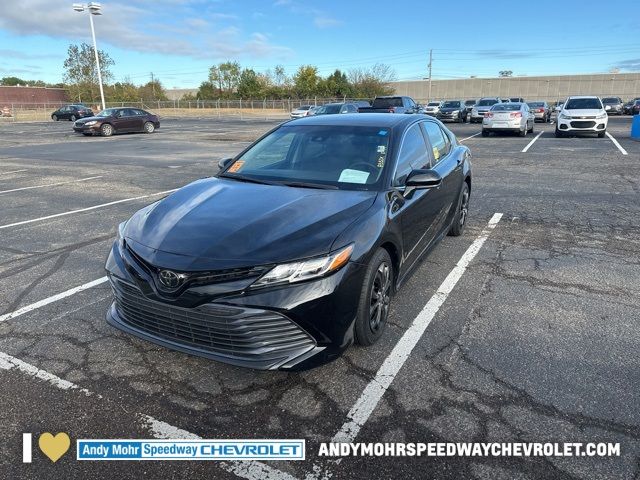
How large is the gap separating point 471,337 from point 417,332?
0.40 meters

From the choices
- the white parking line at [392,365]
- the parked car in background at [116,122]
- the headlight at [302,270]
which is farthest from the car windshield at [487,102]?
the headlight at [302,270]

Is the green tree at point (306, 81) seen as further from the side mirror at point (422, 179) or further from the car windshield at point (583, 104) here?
the side mirror at point (422, 179)

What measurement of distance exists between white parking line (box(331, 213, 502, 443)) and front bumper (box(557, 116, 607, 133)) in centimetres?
1751

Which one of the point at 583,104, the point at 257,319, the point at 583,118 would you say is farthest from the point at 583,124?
the point at 257,319

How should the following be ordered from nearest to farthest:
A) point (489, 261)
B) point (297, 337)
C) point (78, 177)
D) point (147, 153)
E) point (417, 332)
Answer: point (297, 337) < point (417, 332) < point (489, 261) < point (78, 177) < point (147, 153)

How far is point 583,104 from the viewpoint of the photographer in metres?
19.9

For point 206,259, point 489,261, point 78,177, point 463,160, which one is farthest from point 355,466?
point 78,177

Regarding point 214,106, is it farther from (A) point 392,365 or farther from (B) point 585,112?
(A) point 392,365

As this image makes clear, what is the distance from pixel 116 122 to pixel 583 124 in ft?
77.7

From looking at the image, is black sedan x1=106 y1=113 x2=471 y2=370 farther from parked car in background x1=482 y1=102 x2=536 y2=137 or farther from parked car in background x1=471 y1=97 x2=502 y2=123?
parked car in background x1=471 y1=97 x2=502 y2=123

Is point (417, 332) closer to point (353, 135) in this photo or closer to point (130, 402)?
point (353, 135)

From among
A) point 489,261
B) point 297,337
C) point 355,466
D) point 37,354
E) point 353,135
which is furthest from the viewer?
point 489,261

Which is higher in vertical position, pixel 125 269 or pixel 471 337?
pixel 125 269

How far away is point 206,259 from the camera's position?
2598 millimetres
